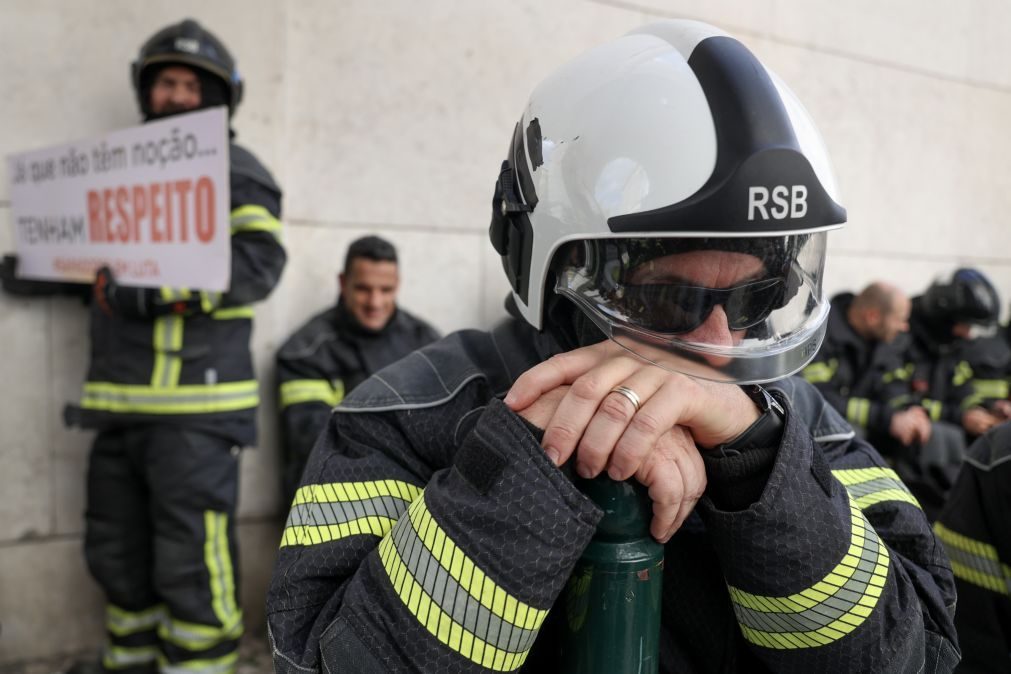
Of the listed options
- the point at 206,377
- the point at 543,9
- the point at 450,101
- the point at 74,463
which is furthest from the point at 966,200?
the point at 74,463

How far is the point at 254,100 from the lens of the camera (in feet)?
11.0

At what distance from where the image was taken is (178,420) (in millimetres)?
2766

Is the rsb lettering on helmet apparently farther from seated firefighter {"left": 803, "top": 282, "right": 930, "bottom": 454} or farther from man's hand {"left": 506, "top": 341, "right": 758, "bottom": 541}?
seated firefighter {"left": 803, "top": 282, "right": 930, "bottom": 454}

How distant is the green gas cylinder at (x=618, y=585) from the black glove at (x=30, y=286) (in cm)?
295

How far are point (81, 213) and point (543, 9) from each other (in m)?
2.51

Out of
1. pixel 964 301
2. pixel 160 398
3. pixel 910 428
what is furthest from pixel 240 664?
pixel 964 301

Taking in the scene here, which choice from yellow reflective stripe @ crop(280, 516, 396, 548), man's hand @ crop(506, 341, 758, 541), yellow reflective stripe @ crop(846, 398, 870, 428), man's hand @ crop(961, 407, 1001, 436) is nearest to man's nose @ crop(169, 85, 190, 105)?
yellow reflective stripe @ crop(280, 516, 396, 548)

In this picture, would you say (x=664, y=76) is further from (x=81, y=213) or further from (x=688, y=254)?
(x=81, y=213)

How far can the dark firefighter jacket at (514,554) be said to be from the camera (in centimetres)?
80

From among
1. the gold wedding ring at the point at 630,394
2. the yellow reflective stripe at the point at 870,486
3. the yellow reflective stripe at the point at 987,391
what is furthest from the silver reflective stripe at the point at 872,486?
the yellow reflective stripe at the point at 987,391

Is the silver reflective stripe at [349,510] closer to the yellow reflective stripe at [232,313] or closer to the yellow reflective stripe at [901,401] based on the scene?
the yellow reflective stripe at [232,313]

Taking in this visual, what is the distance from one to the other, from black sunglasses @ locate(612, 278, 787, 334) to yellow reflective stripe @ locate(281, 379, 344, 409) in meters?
2.62

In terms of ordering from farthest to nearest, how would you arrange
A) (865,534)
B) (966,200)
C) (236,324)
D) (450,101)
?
(966,200) → (450,101) → (236,324) → (865,534)

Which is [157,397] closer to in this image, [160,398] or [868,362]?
[160,398]
